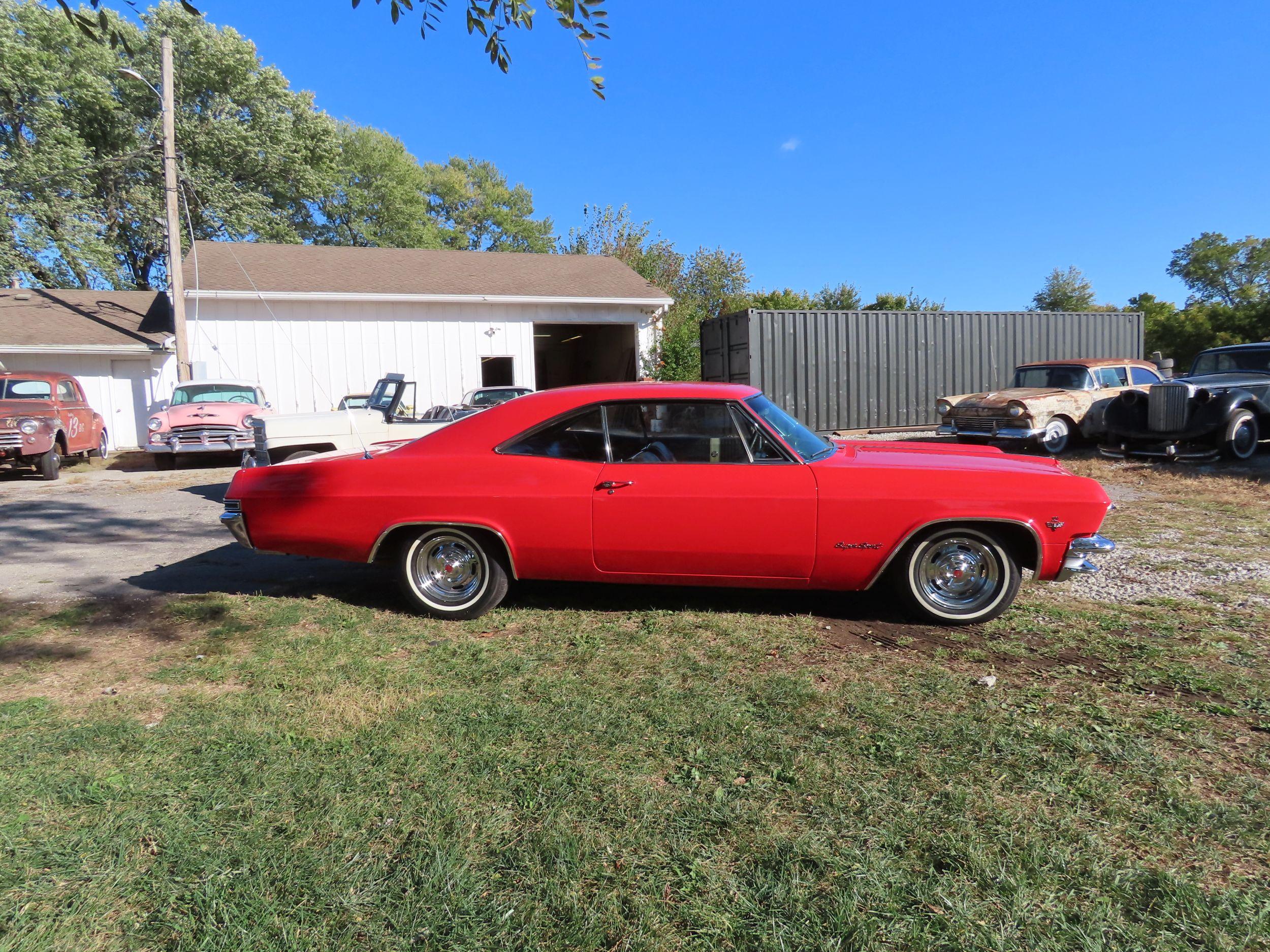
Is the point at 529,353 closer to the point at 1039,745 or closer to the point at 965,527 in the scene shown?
the point at 965,527

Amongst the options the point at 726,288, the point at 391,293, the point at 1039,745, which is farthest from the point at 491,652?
the point at 726,288

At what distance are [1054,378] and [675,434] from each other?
1135cm

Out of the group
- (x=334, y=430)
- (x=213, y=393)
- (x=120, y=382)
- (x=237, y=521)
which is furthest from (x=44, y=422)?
(x=237, y=521)

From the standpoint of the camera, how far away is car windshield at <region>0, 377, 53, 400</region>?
542 inches

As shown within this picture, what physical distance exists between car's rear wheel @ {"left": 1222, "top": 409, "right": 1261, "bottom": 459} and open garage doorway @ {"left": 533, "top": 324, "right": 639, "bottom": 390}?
522 inches

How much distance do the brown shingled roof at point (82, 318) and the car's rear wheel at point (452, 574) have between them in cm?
1751

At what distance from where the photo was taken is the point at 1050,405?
12625 mm

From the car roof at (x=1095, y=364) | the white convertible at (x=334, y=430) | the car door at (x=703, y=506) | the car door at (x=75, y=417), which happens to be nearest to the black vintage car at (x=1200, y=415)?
the car roof at (x=1095, y=364)

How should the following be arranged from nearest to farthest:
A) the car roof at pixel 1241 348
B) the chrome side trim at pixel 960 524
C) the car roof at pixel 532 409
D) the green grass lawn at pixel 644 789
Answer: the green grass lawn at pixel 644 789, the chrome side trim at pixel 960 524, the car roof at pixel 532 409, the car roof at pixel 1241 348

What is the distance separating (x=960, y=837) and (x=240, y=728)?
2.83 metres

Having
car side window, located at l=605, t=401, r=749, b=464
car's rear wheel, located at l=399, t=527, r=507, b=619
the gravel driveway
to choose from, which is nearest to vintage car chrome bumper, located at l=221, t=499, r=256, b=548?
the gravel driveway

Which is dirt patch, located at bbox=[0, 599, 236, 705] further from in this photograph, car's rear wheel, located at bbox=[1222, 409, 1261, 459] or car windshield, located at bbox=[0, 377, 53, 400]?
car's rear wheel, located at bbox=[1222, 409, 1261, 459]

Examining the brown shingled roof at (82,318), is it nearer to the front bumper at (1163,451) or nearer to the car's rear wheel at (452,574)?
the car's rear wheel at (452,574)

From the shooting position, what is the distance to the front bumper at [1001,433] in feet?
40.9
